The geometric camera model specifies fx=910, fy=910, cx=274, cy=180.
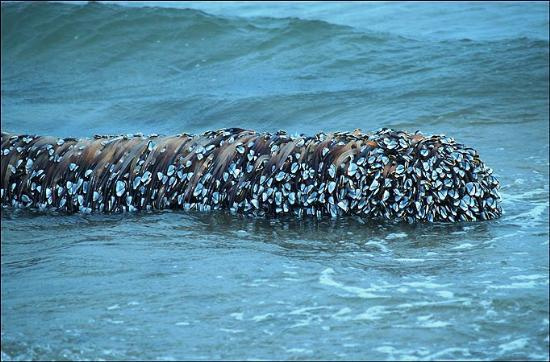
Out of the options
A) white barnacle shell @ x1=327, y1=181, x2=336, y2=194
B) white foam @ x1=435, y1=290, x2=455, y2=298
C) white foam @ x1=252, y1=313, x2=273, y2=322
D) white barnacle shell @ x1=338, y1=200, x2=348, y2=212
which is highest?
white barnacle shell @ x1=327, y1=181, x2=336, y2=194

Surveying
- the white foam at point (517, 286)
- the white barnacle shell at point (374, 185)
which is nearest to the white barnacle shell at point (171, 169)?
the white barnacle shell at point (374, 185)

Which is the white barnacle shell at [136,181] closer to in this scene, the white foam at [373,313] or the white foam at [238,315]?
the white foam at [238,315]

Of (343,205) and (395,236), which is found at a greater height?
(343,205)

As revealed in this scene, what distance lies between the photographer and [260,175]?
5.61 meters

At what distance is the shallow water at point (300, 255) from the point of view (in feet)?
12.7

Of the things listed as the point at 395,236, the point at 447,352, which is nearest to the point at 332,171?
the point at 395,236

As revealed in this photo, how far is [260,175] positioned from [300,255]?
2.76 feet

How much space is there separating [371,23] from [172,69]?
11.5 ft

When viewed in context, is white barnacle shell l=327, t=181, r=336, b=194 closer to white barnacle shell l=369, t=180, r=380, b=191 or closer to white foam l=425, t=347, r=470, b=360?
white barnacle shell l=369, t=180, r=380, b=191

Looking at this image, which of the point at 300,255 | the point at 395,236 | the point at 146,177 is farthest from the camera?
the point at 146,177

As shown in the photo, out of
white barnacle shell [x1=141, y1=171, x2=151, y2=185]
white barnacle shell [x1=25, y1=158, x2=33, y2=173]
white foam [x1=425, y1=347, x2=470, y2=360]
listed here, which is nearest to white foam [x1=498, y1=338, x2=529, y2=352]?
white foam [x1=425, y1=347, x2=470, y2=360]

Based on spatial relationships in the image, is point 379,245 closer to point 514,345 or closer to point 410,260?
point 410,260

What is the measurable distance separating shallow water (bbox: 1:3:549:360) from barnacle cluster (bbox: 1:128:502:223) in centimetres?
12

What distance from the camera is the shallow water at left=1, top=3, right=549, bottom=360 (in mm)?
3879
